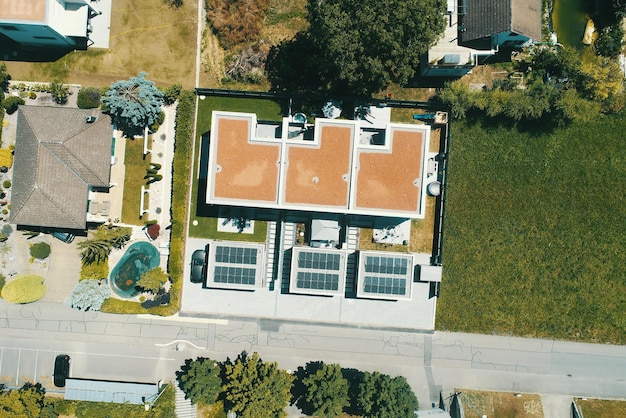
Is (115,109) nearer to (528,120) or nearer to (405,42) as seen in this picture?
(405,42)

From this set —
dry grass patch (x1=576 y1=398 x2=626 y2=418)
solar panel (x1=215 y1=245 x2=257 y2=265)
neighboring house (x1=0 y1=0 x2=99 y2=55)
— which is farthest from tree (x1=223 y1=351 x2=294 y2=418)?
neighboring house (x1=0 y1=0 x2=99 y2=55)

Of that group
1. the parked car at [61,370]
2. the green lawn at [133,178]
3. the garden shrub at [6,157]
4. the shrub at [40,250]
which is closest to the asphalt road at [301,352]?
the parked car at [61,370]

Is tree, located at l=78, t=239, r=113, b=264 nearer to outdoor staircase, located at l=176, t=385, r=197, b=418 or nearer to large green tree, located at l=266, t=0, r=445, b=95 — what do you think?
outdoor staircase, located at l=176, t=385, r=197, b=418

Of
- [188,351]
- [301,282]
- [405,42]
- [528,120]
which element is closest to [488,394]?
[301,282]

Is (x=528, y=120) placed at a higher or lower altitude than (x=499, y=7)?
lower

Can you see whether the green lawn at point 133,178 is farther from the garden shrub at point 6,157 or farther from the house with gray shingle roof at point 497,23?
the house with gray shingle roof at point 497,23
